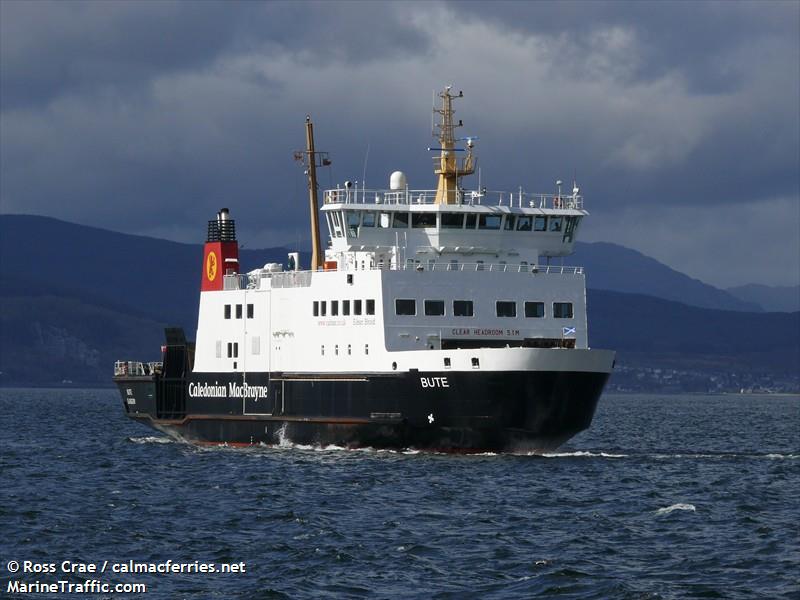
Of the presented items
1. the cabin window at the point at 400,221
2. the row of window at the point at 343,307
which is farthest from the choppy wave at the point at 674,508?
the cabin window at the point at 400,221

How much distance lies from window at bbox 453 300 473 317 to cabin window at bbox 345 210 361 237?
164 inches

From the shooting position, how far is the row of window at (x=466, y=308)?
42.8 meters

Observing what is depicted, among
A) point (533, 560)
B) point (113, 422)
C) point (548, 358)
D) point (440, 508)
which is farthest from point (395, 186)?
point (113, 422)

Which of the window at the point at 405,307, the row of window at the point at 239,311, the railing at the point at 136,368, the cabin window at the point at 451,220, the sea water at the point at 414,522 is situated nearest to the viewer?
the sea water at the point at 414,522

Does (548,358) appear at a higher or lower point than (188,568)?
higher

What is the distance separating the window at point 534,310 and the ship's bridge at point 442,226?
6.66 ft

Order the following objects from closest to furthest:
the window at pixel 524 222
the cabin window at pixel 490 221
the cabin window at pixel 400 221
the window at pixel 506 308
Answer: the window at pixel 506 308, the cabin window at pixel 400 221, the cabin window at pixel 490 221, the window at pixel 524 222

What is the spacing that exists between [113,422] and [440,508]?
48.4 m

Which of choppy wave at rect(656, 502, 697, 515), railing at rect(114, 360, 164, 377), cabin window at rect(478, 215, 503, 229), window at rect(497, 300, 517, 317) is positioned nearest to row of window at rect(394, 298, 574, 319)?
window at rect(497, 300, 517, 317)

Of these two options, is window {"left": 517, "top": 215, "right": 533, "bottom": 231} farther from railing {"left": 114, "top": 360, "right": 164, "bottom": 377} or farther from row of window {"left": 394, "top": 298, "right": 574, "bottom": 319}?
railing {"left": 114, "top": 360, "right": 164, "bottom": 377}

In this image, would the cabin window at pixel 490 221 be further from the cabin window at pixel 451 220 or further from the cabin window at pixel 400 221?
the cabin window at pixel 400 221

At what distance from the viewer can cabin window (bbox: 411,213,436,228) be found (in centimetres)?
4497

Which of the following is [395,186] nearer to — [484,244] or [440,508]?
[484,244]

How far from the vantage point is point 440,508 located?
32219 mm
